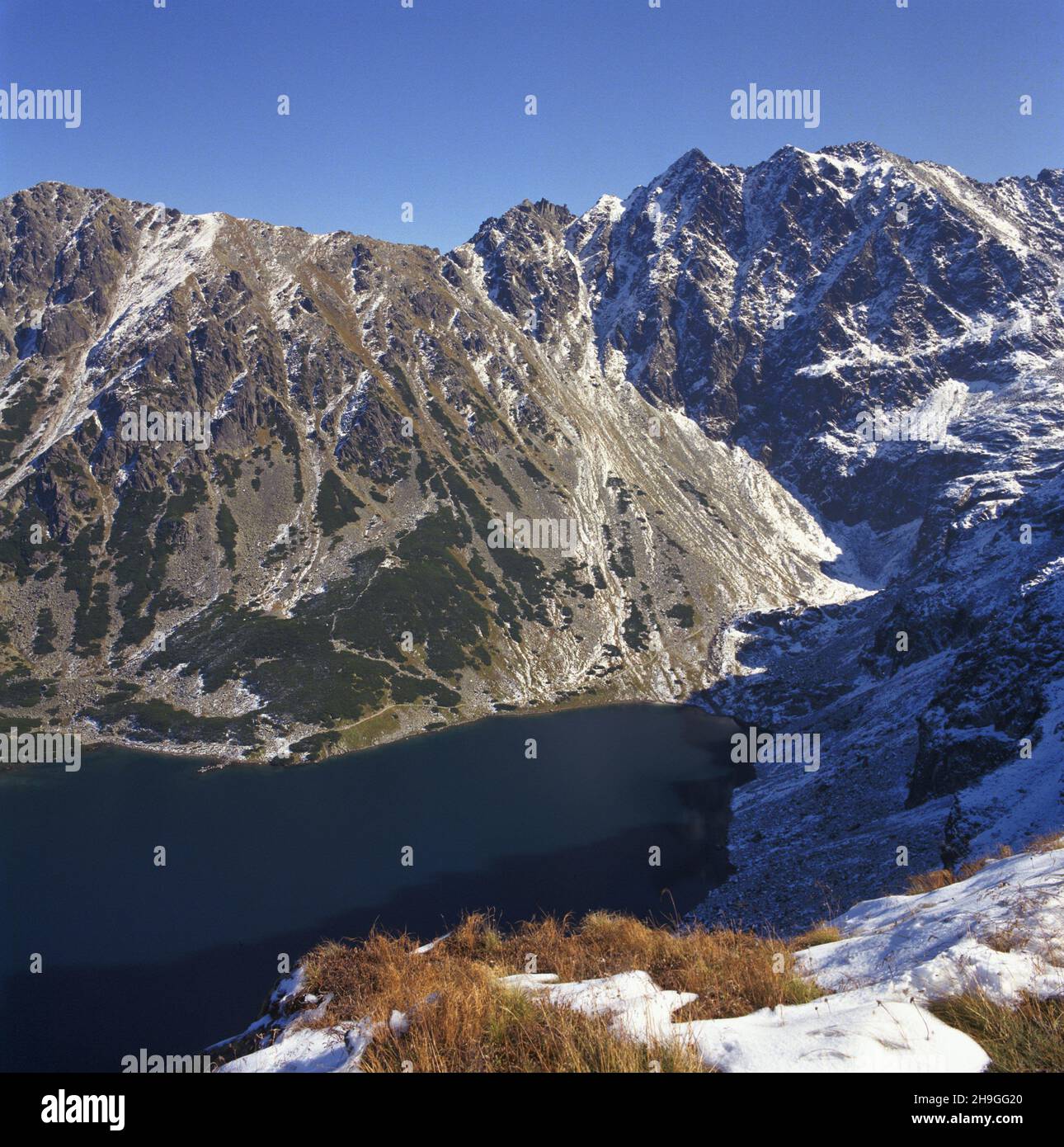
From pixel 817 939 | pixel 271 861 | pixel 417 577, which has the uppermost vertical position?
pixel 417 577

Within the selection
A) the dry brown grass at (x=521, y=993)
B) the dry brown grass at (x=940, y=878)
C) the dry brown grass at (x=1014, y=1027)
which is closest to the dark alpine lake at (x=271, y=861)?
the dry brown grass at (x=940, y=878)

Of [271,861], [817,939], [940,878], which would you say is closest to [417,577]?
[271,861]

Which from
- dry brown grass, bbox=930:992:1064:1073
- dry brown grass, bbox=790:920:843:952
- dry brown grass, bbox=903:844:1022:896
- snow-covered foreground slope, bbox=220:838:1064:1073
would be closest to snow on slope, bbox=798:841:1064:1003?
snow-covered foreground slope, bbox=220:838:1064:1073

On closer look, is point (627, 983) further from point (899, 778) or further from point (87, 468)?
point (87, 468)

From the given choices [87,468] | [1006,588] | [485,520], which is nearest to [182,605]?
[87,468]

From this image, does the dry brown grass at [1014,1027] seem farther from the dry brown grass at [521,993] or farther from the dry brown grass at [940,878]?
the dry brown grass at [940,878]

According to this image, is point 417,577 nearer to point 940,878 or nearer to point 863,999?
point 940,878
